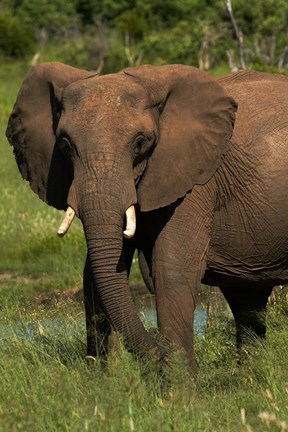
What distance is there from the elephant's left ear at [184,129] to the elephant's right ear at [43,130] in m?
0.42

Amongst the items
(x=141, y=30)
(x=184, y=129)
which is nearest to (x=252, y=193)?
(x=184, y=129)

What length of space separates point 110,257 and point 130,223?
9.2 inches

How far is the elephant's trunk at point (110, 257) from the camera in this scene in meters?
6.45

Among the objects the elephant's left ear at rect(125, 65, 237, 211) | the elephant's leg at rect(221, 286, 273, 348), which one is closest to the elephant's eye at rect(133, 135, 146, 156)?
the elephant's left ear at rect(125, 65, 237, 211)

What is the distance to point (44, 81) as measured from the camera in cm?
725

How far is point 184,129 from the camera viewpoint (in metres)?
7.12

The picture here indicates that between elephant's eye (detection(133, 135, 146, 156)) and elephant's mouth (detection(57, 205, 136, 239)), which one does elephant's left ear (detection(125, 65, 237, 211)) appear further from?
elephant's mouth (detection(57, 205, 136, 239))

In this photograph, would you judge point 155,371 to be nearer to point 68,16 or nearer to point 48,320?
point 48,320

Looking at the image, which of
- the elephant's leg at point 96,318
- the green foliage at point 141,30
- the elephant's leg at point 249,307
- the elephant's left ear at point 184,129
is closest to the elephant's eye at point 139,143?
the elephant's left ear at point 184,129

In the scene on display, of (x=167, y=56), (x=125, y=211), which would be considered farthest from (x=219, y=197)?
(x=167, y=56)

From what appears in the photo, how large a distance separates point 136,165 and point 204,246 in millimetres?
658

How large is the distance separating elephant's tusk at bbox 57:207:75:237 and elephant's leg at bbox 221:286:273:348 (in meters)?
2.02

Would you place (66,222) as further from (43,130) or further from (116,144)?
(43,130)

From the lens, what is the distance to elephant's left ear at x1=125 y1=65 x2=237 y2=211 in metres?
6.98
